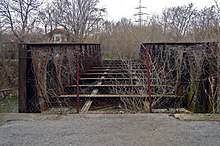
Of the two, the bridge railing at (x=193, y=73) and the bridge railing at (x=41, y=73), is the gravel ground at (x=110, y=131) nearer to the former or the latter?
the bridge railing at (x=41, y=73)

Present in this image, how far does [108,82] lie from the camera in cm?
1018

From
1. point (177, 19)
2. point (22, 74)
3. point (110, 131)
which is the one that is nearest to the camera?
point (110, 131)

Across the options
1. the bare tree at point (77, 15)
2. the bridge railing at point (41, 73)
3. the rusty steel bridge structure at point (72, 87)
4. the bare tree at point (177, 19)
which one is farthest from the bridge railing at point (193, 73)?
the bare tree at point (77, 15)

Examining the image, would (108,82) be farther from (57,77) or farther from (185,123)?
(185,123)

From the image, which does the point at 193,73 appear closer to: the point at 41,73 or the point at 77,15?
the point at 41,73

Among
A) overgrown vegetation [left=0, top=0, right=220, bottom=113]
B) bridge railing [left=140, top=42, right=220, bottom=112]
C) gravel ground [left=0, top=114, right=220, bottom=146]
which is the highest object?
overgrown vegetation [left=0, top=0, right=220, bottom=113]

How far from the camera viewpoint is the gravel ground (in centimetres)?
347

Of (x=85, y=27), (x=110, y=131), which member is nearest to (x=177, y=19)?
(x=85, y=27)

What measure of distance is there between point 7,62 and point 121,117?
19264 mm

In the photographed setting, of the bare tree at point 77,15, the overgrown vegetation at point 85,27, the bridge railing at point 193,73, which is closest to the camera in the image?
the bridge railing at point 193,73

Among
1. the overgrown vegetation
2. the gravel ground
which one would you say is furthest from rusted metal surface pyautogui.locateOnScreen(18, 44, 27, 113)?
the overgrown vegetation

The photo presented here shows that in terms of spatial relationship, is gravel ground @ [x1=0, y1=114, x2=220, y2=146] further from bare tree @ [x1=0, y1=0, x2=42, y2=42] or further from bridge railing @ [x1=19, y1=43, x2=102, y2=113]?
bare tree @ [x1=0, y1=0, x2=42, y2=42]

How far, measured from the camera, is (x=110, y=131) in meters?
3.91

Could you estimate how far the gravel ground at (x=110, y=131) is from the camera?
3.47 meters
